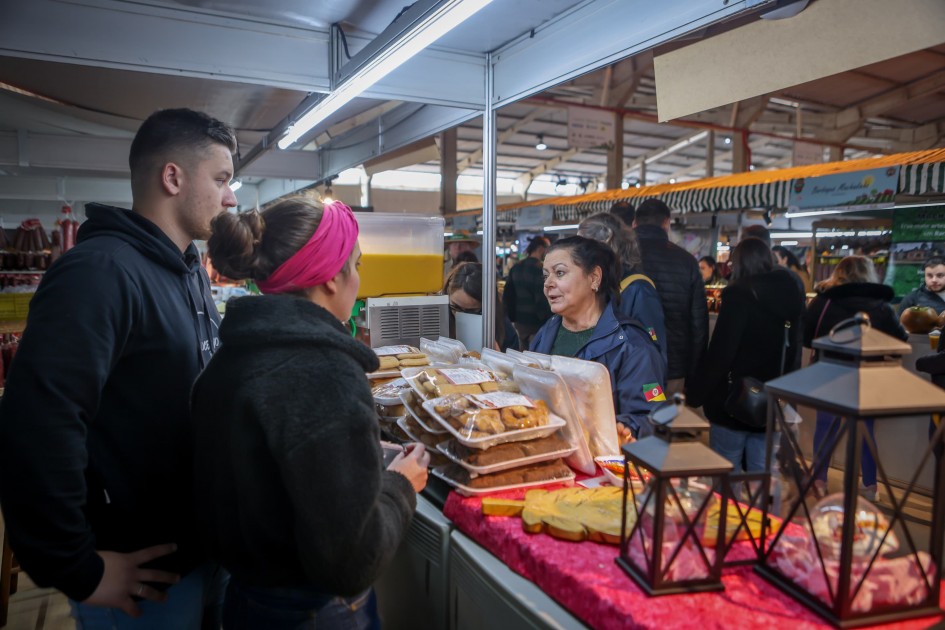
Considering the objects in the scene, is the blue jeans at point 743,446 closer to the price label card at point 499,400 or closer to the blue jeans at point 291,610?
the price label card at point 499,400

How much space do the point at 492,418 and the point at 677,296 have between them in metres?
2.27

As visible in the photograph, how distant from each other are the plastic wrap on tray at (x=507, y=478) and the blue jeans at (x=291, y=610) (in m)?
0.44

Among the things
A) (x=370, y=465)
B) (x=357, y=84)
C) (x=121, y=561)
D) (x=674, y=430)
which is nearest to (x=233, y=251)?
(x=370, y=465)

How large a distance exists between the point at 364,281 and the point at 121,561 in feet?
6.22

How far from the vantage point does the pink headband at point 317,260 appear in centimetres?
134

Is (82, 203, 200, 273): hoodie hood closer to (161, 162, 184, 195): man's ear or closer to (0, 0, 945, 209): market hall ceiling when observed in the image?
(161, 162, 184, 195): man's ear

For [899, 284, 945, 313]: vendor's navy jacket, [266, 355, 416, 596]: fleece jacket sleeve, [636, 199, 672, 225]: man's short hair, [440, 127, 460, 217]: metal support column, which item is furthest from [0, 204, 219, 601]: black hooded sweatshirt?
[440, 127, 460, 217]: metal support column

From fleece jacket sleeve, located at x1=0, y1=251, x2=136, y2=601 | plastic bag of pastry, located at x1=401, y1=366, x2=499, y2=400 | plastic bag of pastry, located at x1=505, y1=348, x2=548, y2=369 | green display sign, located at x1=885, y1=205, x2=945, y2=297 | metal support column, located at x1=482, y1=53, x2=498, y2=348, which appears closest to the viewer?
fleece jacket sleeve, located at x1=0, y1=251, x2=136, y2=601

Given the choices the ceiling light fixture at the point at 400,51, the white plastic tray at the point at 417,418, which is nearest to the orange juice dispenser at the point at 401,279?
the ceiling light fixture at the point at 400,51

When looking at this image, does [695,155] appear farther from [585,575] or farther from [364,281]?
[585,575]

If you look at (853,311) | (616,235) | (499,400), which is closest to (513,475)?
(499,400)

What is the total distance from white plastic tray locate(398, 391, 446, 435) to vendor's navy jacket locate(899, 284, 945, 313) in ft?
16.7

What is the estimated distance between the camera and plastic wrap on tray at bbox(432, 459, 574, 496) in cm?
170

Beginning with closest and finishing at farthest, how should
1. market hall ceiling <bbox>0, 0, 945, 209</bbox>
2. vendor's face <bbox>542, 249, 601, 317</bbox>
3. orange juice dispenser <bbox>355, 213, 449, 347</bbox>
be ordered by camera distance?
market hall ceiling <bbox>0, 0, 945, 209</bbox>
vendor's face <bbox>542, 249, 601, 317</bbox>
orange juice dispenser <bbox>355, 213, 449, 347</bbox>
